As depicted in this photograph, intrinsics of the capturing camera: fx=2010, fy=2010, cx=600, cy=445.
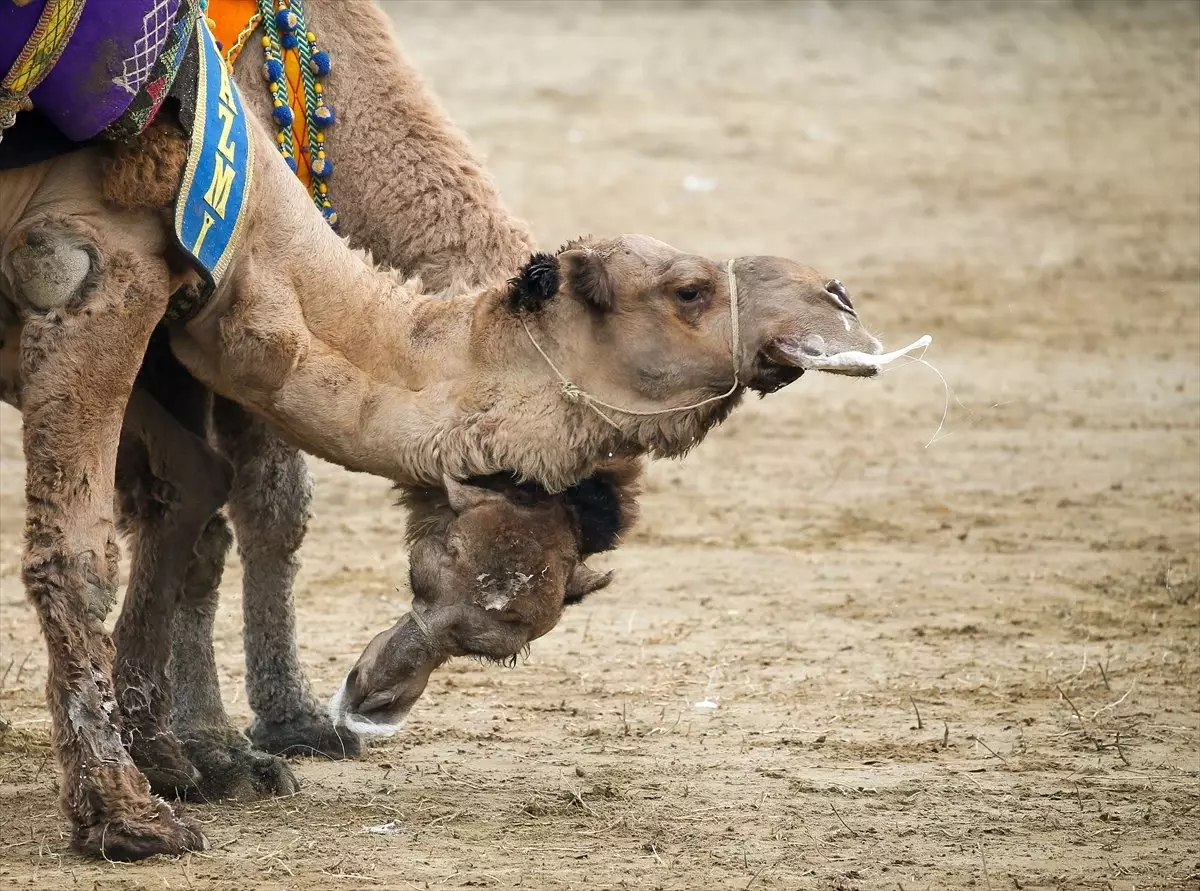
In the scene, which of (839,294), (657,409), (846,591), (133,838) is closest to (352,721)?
(133,838)

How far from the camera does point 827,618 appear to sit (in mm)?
8617

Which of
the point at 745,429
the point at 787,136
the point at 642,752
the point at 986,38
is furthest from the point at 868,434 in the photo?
the point at 986,38

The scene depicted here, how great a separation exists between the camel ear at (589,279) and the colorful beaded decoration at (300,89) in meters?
1.27

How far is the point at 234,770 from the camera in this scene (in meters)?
6.23

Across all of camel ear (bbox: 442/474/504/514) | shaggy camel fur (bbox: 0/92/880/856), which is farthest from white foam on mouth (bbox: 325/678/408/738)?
camel ear (bbox: 442/474/504/514)

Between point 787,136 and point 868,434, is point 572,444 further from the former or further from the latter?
point 787,136

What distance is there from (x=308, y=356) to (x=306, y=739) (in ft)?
6.30

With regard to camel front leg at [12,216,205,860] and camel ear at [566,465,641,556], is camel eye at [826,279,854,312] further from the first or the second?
camel front leg at [12,216,205,860]

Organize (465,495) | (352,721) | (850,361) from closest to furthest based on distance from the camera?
1. (850,361)
2. (465,495)
3. (352,721)

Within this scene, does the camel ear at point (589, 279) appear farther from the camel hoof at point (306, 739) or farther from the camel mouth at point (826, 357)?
the camel hoof at point (306, 739)

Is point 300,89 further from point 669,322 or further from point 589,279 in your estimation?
point 669,322

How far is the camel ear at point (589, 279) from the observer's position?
535 centimetres

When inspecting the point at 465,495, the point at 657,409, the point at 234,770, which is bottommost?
the point at 234,770

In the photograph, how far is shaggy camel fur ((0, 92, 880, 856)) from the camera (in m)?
5.24
